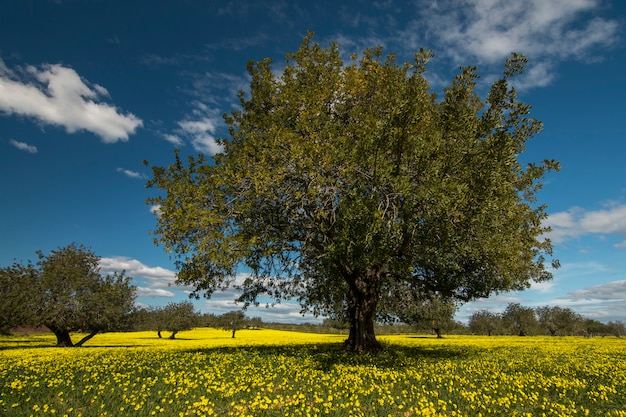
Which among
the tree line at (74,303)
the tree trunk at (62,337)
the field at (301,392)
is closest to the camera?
the field at (301,392)

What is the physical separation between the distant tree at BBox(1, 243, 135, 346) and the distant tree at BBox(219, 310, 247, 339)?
134ft

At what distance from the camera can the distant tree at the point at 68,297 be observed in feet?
130

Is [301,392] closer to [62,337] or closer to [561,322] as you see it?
[62,337]

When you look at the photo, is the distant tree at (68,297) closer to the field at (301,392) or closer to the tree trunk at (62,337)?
the tree trunk at (62,337)

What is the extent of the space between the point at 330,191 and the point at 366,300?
9.61m

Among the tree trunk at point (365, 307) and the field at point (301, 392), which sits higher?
the tree trunk at point (365, 307)

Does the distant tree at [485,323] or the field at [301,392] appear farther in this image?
the distant tree at [485,323]

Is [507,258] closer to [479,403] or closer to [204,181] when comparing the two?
[479,403]

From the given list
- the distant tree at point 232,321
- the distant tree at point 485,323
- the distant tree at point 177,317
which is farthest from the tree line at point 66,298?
the distant tree at point 485,323

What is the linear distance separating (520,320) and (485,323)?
33.9 feet

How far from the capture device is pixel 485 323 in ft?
379

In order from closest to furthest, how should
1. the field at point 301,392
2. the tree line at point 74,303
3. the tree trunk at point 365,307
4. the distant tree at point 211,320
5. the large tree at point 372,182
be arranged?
the field at point 301,392 < the large tree at point 372,182 < the tree trunk at point 365,307 < the tree line at point 74,303 < the distant tree at point 211,320

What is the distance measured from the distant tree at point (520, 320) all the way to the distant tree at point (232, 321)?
8577 centimetres

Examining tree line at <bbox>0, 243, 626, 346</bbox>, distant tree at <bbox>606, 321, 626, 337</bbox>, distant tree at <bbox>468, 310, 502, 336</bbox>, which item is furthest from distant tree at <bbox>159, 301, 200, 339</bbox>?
distant tree at <bbox>606, 321, 626, 337</bbox>
